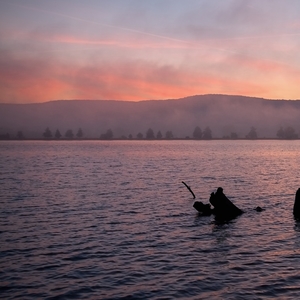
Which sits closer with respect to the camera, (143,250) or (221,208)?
(143,250)

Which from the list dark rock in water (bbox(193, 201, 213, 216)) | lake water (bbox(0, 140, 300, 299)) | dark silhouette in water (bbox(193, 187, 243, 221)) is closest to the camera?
lake water (bbox(0, 140, 300, 299))

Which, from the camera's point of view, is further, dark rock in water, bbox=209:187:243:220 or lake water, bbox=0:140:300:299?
dark rock in water, bbox=209:187:243:220

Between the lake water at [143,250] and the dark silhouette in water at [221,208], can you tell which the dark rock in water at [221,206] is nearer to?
the dark silhouette in water at [221,208]

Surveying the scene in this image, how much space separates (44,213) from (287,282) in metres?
24.2

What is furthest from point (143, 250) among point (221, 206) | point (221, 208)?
point (221, 206)

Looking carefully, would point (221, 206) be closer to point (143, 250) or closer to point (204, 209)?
point (204, 209)

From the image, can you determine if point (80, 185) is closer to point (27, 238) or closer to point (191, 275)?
point (27, 238)

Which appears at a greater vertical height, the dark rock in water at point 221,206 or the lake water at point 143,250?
the dark rock in water at point 221,206

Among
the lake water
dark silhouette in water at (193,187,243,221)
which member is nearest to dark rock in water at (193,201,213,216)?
dark silhouette in water at (193,187,243,221)

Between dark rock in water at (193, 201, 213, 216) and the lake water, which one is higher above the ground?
dark rock in water at (193, 201, 213, 216)

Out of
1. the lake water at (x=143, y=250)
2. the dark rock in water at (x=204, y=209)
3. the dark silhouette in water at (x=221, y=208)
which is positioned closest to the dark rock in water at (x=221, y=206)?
the dark silhouette in water at (x=221, y=208)

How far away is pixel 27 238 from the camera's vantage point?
27.4m

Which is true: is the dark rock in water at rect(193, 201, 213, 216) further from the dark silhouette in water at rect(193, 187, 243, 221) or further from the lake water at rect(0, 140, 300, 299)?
the lake water at rect(0, 140, 300, 299)

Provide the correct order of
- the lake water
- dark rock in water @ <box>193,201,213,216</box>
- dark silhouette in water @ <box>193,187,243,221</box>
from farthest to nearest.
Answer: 1. dark rock in water @ <box>193,201,213,216</box>
2. dark silhouette in water @ <box>193,187,243,221</box>
3. the lake water
